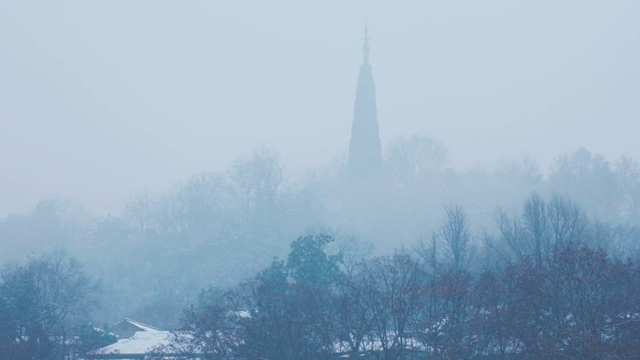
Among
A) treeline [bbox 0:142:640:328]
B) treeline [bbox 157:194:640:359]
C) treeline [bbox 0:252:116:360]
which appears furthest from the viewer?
treeline [bbox 0:142:640:328]

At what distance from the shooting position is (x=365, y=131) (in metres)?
77.9

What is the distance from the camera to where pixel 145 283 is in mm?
63688

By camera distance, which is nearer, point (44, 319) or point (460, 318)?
point (460, 318)

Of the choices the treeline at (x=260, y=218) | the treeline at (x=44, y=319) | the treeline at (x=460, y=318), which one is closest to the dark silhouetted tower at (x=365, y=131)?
the treeline at (x=260, y=218)

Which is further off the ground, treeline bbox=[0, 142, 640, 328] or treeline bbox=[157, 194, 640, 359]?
treeline bbox=[0, 142, 640, 328]

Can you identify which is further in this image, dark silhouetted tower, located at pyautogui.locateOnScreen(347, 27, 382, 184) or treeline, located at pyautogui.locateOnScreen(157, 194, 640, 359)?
dark silhouetted tower, located at pyautogui.locateOnScreen(347, 27, 382, 184)

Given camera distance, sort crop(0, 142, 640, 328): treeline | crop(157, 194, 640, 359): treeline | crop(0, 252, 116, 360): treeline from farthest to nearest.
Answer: crop(0, 142, 640, 328): treeline, crop(0, 252, 116, 360): treeline, crop(157, 194, 640, 359): treeline

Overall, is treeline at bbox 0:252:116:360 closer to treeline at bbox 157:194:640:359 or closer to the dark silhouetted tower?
treeline at bbox 157:194:640:359

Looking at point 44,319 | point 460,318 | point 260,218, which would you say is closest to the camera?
point 460,318

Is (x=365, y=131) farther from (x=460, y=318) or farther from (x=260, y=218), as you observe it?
(x=460, y=318)

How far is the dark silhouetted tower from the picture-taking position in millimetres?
77125

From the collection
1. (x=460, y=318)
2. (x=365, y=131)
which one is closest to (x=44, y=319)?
(x=460, y=318)

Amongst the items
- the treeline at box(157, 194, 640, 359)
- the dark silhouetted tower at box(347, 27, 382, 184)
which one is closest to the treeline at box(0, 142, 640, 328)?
the dark silhouetted tower at box(347, 27, 382, 184)

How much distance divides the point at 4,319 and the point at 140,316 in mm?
21167
